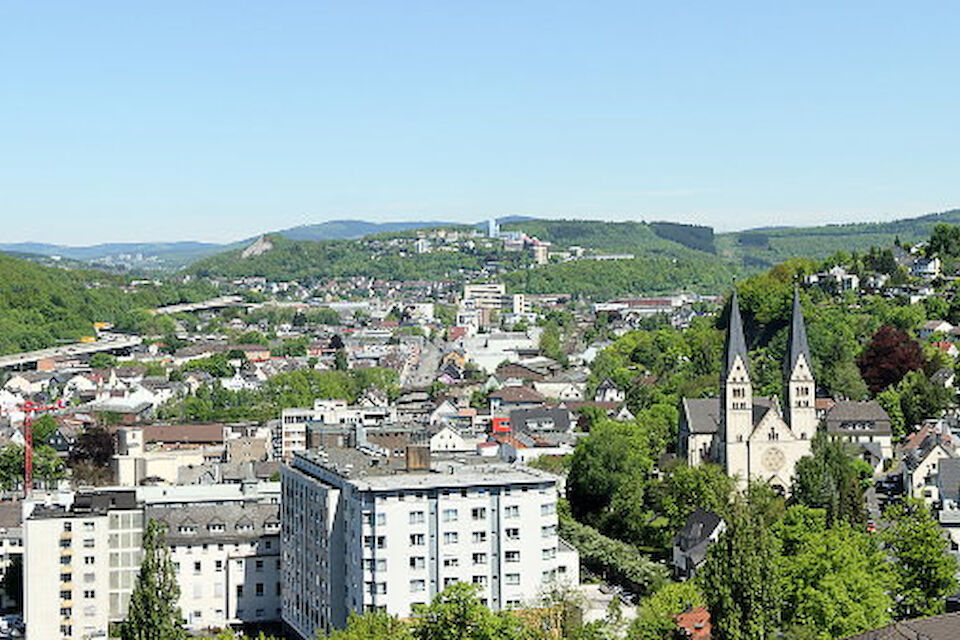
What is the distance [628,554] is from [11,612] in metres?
18.4

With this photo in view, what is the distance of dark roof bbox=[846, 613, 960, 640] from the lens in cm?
2725

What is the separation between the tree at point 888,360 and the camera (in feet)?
236

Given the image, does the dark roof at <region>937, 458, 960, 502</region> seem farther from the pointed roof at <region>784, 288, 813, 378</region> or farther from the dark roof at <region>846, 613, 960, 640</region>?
the dark roof at <region>846, 613, 960, 640</region>

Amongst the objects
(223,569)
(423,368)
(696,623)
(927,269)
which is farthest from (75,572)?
(423,368)

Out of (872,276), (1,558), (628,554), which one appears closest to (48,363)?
(872,276)

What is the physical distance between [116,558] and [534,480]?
41.4ft

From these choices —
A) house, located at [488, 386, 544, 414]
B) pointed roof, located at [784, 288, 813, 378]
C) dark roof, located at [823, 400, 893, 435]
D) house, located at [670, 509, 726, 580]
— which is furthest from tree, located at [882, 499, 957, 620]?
house, located at [488, 386, 544, 414]

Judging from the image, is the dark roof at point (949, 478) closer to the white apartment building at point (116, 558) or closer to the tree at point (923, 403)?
the tree at point (923, 403)

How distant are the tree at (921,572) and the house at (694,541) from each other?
8.99 meters

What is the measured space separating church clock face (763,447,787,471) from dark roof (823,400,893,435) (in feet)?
22.4

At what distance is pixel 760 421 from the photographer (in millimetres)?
56469

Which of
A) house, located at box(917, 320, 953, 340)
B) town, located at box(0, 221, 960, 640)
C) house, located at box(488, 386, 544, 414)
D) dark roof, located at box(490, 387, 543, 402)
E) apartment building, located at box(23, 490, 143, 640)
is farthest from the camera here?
dark roof, located at box(490, 387, 543, 402)

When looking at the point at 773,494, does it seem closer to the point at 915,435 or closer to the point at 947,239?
the point at 915,435

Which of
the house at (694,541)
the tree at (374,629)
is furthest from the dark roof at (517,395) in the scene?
the tree at (374,629)
